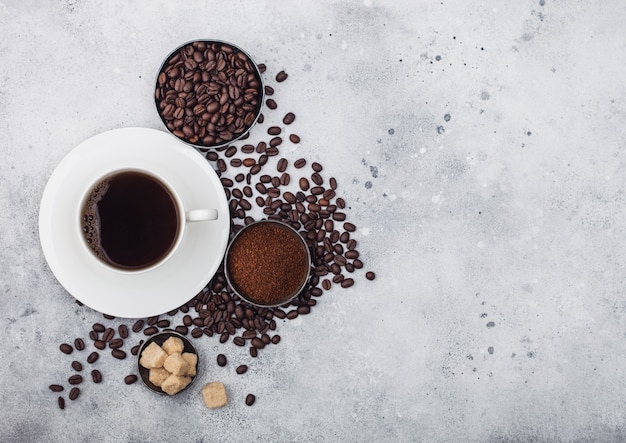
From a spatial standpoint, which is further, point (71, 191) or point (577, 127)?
point (577, 127)

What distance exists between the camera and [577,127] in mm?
1753

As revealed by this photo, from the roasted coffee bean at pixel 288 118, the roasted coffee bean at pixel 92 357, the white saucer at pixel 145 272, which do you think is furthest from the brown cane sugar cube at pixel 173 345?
the roasted coffee bean at pixel 288 118

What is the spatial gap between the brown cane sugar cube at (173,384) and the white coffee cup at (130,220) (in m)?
0.35

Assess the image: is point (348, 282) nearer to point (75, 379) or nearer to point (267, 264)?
point (267, 264)

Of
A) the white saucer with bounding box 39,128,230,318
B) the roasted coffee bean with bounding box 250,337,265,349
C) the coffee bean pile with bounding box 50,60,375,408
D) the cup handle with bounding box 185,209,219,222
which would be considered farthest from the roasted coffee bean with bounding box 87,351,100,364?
the cup handle with bounding box 185,209,219,222

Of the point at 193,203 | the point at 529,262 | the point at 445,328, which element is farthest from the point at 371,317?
the point at 193,203

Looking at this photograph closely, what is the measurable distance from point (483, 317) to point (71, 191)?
122 centimetres

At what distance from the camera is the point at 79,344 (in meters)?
1.69

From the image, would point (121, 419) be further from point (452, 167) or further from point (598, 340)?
point (598, 340)

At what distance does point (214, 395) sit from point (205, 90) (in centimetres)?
87

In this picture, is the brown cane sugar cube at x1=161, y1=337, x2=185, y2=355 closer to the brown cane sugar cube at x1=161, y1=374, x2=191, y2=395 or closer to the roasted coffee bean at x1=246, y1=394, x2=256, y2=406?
the brown cane sugar cube at x1=161, y1=374, x2=191, y2=395

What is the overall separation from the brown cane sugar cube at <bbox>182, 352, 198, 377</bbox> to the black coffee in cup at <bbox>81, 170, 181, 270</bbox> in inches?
13.1

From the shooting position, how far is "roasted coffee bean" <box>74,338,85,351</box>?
169 centimetres

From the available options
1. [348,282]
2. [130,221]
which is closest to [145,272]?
[130,221]
